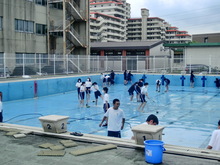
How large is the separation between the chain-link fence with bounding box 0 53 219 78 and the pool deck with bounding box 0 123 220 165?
18.5 meters

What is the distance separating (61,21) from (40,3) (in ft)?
13.2

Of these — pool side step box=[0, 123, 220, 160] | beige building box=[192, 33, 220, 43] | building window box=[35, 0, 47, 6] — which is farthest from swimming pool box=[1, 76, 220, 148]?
beige building box=[192, 33, 220, 43]

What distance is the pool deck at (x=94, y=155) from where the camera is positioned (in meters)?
6.68

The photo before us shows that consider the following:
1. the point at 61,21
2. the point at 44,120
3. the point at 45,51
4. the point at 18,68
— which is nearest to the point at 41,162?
the point at 44,120

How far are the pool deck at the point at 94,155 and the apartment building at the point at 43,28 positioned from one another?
2137cm

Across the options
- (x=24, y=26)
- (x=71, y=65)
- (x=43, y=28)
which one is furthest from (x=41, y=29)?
(x=71, y=65)

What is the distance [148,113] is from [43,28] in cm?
2541

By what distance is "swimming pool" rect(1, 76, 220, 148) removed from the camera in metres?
12.2

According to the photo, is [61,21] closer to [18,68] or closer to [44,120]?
[18,68]

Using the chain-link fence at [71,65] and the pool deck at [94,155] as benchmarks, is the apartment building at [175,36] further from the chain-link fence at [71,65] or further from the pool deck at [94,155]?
the pool deck at [94,155]

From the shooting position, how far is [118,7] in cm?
11244

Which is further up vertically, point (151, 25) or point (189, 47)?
point (151, 25)

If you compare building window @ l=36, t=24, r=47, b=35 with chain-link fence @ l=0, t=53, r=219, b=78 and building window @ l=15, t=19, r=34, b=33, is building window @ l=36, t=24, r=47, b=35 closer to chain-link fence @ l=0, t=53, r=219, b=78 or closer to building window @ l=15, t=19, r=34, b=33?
building window @ l=15, t=19, r=34, b=33

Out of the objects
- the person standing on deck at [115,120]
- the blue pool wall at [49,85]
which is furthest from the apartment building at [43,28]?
the person standing on deck at [115,120]
